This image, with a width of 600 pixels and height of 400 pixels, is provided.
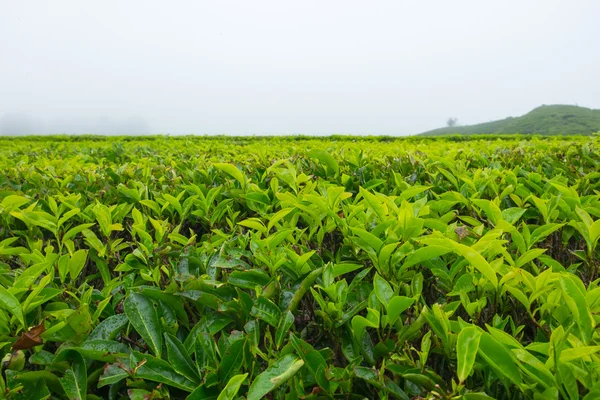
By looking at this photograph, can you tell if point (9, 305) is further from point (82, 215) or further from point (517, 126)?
point (517, 126)

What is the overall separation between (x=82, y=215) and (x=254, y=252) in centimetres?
114

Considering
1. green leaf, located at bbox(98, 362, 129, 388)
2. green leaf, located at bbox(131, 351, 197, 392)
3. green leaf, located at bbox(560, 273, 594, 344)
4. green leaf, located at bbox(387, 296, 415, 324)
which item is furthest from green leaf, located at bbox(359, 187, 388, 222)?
green leaf, located at bbox(98, 362, 129, 388)

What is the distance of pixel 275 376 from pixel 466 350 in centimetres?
47

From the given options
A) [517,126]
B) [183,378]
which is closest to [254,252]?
[183,378]

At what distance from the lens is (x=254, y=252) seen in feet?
4.96

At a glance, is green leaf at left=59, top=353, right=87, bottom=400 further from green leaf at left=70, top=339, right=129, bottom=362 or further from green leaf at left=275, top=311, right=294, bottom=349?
green leaf at left=275, top=311, right=294, bottom=349

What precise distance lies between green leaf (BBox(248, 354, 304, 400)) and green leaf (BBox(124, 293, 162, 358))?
0.35m

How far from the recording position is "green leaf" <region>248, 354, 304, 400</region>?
0.96 m

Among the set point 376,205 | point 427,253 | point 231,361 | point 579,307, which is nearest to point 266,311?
point 231,361

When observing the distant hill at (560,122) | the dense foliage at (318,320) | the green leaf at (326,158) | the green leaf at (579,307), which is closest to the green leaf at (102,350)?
the dense foliage at (318,320)

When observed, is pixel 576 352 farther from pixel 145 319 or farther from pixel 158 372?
pixel 145 319

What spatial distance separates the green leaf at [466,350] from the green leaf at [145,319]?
2.69 ft

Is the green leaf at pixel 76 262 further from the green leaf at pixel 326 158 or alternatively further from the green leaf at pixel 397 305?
the green leaf at pixel 326 158

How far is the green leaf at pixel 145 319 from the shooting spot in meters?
1.21
